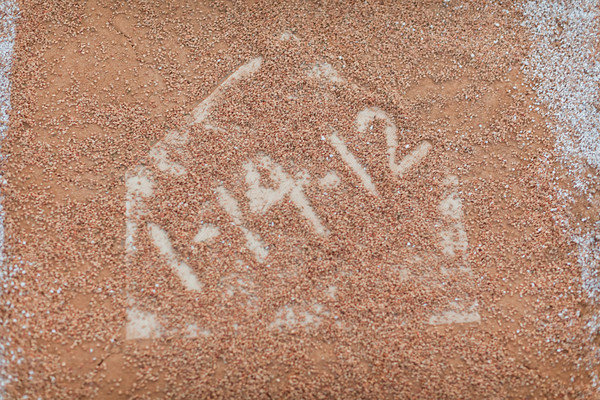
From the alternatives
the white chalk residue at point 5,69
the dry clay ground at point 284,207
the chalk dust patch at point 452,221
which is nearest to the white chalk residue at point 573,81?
the dry clay ground at point 284,207

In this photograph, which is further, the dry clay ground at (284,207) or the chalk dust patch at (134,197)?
the chalk dust patch at (134,197)

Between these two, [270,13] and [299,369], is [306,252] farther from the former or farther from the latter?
[270,13]

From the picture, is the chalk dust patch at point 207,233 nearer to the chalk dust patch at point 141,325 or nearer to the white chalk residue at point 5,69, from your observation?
the chalk dust patch at point 141,325

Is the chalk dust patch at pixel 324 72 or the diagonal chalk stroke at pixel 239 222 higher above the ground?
the chalk dust patch at pixel 324 72

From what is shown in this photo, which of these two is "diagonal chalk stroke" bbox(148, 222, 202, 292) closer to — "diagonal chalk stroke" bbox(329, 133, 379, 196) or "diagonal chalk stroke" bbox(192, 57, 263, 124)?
"diagonal chalk stroke" bbox(192, 57, 263, 124)

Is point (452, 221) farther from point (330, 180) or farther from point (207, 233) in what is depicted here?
point (207, 233)

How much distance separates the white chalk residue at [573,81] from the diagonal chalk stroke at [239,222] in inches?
72.5

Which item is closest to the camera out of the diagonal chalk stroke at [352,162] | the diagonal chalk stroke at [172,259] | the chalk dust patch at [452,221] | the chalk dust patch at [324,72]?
the diagonal chalk stroke at [172,259]

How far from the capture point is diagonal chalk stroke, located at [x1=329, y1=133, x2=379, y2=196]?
110 inches

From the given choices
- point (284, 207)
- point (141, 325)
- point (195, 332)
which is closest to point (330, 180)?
point (284, 207)

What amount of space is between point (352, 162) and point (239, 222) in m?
0.78

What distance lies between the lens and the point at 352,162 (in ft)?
9.31

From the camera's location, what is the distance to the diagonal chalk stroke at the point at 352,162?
279 cm

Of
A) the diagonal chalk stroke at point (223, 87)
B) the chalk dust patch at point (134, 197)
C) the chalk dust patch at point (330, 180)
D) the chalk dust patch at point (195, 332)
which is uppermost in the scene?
the diagonal chalk stroke at point (223, 87)
